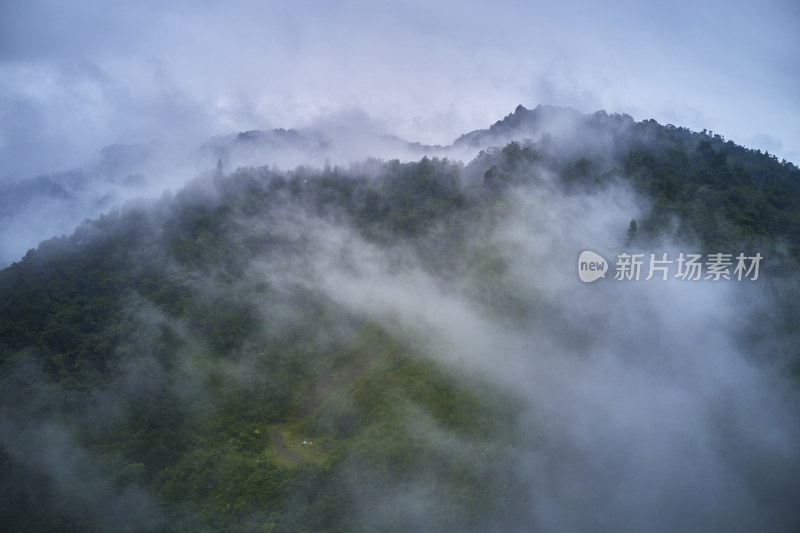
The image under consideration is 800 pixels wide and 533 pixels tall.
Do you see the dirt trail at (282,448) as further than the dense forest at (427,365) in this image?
Yes

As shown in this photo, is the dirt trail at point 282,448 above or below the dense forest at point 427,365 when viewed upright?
below

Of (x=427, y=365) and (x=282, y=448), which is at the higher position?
(x=427, y=365)

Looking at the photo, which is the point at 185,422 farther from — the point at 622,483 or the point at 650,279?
the point at 650,279

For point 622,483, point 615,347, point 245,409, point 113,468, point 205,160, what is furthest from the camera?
point 205,160

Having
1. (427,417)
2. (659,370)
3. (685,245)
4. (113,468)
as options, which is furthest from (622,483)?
(113,468)

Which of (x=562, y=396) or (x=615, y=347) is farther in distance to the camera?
(x=615, y=347)
